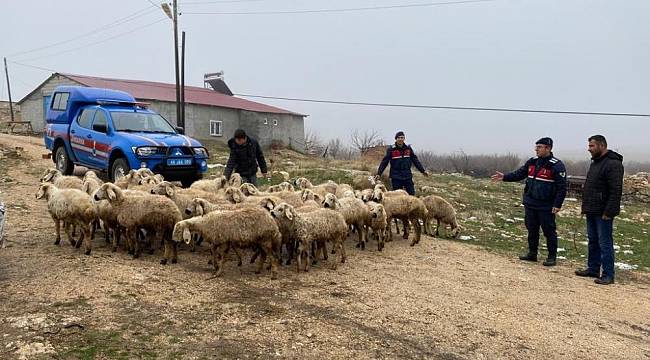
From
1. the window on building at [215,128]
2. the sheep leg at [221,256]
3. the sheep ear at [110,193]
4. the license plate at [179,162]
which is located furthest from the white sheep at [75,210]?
the window on building at [215,128]

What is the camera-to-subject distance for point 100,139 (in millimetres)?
13844

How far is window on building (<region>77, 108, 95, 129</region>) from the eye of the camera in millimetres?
14656

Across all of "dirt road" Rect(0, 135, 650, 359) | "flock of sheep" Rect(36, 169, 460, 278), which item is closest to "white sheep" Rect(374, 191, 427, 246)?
"flock of sheep" Rect(36, 169, 460, 278)

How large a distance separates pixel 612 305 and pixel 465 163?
41.0 meters

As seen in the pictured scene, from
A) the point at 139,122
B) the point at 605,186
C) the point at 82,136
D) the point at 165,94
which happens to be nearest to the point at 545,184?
the point at 605,186

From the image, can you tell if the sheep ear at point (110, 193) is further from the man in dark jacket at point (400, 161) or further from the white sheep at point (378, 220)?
the man in dark jacket at point (400, 161)

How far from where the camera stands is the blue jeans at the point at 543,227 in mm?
9469

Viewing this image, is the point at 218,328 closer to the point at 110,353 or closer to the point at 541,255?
the point at 110,353

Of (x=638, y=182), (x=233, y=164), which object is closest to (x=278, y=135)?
(x=638, y=182)

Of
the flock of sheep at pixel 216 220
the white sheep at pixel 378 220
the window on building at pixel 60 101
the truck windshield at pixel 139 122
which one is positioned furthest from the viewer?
the window on building at pixel 60 101

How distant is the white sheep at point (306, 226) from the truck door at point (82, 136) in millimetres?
8920

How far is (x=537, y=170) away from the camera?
31.3ft

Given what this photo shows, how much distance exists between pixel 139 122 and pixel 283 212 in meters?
8.23

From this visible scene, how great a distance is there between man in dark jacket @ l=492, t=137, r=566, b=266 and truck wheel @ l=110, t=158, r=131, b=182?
975 centimetres
